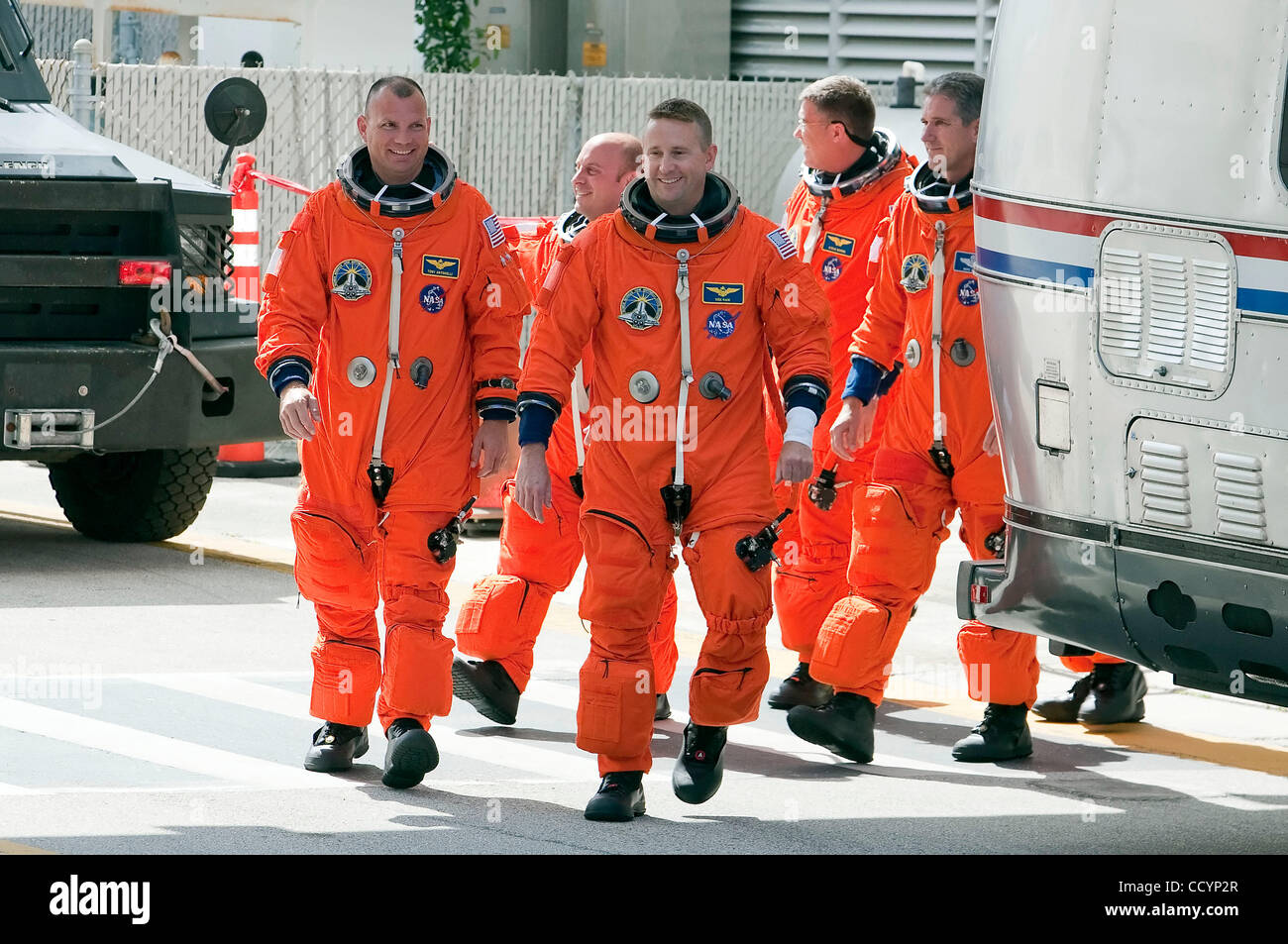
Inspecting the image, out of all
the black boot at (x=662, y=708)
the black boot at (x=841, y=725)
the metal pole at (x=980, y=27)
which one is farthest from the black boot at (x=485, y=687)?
the metal pole at (x=980, y=27)

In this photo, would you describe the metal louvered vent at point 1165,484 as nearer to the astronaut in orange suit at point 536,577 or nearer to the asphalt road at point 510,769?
the asphalt road at point 510,769

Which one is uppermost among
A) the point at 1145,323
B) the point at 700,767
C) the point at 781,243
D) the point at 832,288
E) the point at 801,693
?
the point at 781,243

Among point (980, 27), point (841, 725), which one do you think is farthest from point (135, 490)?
point (980, 27)

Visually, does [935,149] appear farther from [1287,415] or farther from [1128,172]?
[1287,415]

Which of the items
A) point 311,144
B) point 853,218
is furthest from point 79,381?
point 311,144

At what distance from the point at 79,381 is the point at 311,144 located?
27.2 ft

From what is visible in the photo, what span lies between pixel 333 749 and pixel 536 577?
0.99 meters

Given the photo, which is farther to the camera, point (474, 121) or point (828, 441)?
point (474, 121)

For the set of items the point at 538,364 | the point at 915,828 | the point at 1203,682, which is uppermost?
the point at 538,364

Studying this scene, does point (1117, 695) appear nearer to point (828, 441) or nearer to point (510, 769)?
point (828, 441)

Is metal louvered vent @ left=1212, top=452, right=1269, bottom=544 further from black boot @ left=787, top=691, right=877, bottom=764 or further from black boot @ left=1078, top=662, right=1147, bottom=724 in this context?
black boot @ left=1078, top=662, right=1147, bottom=724

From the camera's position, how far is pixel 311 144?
54.8ft

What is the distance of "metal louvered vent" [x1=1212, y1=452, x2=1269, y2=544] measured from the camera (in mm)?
4793

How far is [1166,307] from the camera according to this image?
4953 mm
